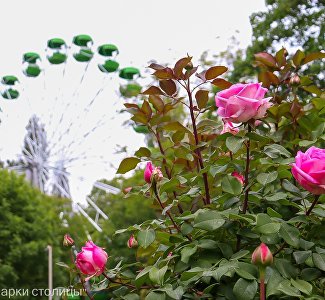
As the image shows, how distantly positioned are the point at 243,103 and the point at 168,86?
0.61 feet

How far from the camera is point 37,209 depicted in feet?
27.3

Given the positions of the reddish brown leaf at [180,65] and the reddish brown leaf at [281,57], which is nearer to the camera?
the reddish brown leaf at [180,65]

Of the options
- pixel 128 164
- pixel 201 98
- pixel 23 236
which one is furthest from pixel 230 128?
pixel 23 236

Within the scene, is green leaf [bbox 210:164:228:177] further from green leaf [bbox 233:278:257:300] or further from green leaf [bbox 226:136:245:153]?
green leaf [bbox 233:278:257:300]

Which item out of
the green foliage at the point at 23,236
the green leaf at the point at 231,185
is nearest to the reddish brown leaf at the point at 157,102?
the green leaf at the point at 231,185

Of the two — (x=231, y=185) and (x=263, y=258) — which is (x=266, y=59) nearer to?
(x=231, y=185)

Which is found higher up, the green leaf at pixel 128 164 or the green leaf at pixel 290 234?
the green leaf at pixel 128 164

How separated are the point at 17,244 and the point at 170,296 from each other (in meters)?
7.23

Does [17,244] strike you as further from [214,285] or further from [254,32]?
[214,285]

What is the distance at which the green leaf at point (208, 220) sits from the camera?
0.81 m

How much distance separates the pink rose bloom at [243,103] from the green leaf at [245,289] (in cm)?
22

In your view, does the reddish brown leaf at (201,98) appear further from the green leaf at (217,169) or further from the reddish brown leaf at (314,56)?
the reddish brown leaf at (314,56)

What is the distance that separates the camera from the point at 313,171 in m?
0.76

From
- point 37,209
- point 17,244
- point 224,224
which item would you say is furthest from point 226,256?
point 37,209
